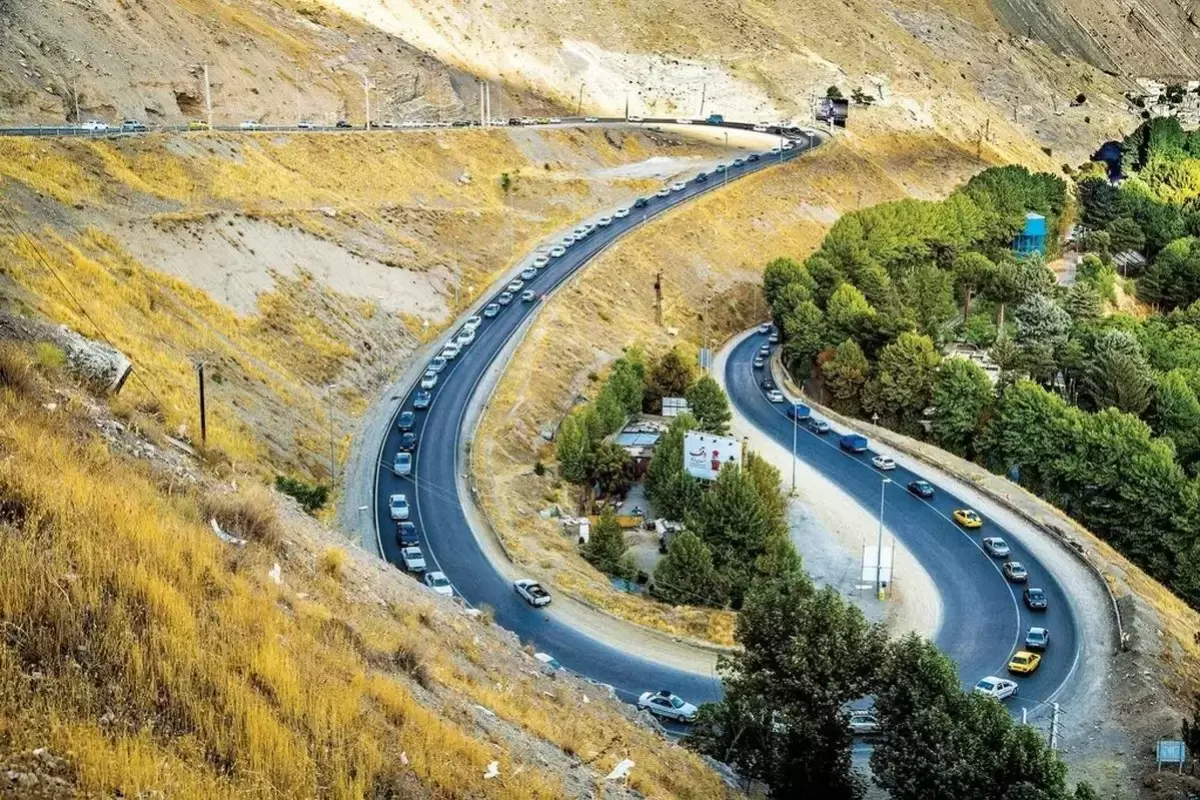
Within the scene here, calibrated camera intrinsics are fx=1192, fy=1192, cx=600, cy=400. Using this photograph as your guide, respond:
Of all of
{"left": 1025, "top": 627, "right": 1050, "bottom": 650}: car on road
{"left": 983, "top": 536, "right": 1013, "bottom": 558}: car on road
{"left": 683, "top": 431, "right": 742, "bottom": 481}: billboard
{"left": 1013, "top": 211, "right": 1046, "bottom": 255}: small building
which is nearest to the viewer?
{"left": 1025, "top": 627, "right": 1050, "bottom": 650}: car on road

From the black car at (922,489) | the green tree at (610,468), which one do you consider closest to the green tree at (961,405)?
the black car at (922,489)

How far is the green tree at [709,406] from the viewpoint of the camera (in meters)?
56.6

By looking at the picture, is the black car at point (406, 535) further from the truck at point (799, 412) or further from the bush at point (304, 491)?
the truck at point (799, 412)

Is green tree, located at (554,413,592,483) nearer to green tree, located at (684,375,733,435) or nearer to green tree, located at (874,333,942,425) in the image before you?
green tree, located at (684,375,733,435)

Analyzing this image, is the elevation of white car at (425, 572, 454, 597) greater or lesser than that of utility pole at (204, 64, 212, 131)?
lesser

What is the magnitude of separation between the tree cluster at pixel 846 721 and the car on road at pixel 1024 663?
38.3ft

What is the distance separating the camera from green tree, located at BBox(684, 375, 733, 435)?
5659cm

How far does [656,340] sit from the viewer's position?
7088cm

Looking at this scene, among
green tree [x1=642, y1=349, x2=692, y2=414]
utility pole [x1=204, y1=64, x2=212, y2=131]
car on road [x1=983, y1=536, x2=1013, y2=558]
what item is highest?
utility pole [x1=204, y1=64, x2=212, y2=131]

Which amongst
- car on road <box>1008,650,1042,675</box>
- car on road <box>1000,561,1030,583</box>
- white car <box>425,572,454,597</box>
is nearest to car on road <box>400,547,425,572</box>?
white car <box>425,572,454,597</box>

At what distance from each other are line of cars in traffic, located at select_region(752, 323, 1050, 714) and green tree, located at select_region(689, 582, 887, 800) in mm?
2271

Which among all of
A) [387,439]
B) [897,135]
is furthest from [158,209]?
[897,135]

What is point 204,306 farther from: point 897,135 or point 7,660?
point 897,135

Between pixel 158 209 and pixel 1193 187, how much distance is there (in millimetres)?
111560
